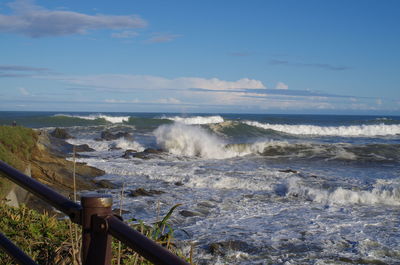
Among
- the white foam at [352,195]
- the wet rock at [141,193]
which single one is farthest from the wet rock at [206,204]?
the white foam at [352,195]

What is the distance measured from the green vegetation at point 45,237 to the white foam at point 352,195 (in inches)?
258

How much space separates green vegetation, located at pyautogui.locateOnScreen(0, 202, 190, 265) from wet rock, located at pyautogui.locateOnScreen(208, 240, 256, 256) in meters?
1.71

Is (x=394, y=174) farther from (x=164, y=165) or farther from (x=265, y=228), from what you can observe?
(x=265, y=228)

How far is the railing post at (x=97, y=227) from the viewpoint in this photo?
1.41 meters

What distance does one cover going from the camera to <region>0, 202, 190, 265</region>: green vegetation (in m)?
3.78

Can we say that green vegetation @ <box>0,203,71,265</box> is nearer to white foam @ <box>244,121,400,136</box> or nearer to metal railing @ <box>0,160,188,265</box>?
metal railing @ <box>0,160,188,265</box>

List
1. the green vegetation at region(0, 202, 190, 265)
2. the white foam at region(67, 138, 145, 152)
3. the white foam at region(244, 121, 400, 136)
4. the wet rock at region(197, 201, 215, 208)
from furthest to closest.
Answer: the white foam at region(244, 121, 400, 136) < the white foam at region(67, 138, 145, 152) < the wet rock at region(197, 201, 215, 208) < the green vegetation at region(0, 202, 190, 265)

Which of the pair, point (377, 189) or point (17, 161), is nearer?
point (17, 161)

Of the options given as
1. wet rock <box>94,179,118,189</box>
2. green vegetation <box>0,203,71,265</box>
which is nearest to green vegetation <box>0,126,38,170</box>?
wet rock <box>94,179,118,189</box>

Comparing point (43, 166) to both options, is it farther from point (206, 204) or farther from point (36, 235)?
point (36, 235)

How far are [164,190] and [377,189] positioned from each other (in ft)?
17.4

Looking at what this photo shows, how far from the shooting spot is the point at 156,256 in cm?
120

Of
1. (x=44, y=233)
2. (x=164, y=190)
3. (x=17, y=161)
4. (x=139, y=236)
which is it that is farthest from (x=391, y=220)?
(x=139, y=236)

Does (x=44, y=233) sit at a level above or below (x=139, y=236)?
below
